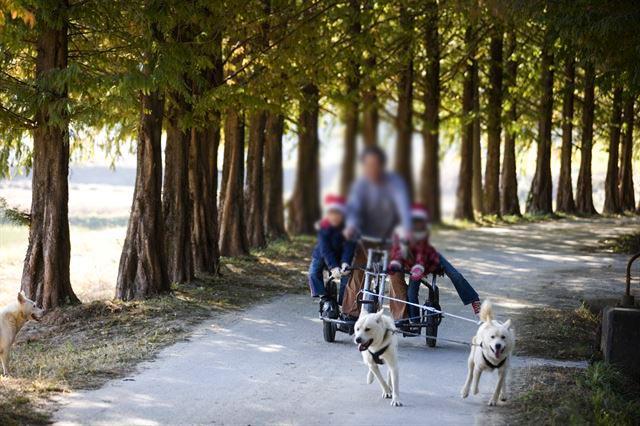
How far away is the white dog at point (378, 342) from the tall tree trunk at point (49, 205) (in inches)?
331

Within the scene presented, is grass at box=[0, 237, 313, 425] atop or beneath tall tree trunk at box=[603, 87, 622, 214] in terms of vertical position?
beneath

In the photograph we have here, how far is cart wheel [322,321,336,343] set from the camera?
13898mm

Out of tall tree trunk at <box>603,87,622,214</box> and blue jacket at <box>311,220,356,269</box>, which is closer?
blue jacket at <box>311,220,356,269</box>

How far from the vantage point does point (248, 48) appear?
2242 cm

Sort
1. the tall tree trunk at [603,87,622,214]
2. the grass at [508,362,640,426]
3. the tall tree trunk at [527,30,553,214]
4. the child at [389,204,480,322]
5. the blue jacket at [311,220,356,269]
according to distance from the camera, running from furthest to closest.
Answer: the tall tree trunk at [603,87,622,214], the tall tree trunk at [527,30,553,214], the grass at [508,362,640,426], the blue jacket at [311,220,356,269], the child at [389,204,480,322]

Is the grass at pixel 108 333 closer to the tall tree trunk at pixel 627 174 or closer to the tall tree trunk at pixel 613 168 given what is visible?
the tall tree trunk at pixel 613 168

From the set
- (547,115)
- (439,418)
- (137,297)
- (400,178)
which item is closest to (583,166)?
(547,115)

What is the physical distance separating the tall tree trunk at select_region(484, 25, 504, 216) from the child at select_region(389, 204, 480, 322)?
1072 inches

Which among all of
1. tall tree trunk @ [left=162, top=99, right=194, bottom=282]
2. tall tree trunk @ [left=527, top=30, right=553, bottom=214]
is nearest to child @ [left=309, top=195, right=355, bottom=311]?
tall tree trunk @ [left=162, top=99, right=194, bottom=282]

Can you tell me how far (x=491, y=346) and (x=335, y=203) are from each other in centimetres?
559

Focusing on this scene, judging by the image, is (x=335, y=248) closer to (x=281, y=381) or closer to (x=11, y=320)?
(x=281, y=381)

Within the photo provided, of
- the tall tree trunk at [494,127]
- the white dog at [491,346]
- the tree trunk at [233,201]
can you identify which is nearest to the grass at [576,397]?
the white dog at [491,346]

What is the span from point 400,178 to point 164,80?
11741 millimetres

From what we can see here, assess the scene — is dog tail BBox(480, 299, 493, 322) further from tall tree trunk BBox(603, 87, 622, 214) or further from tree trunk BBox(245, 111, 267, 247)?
tall tree trunk BBox(603, 87, 622, 214)
